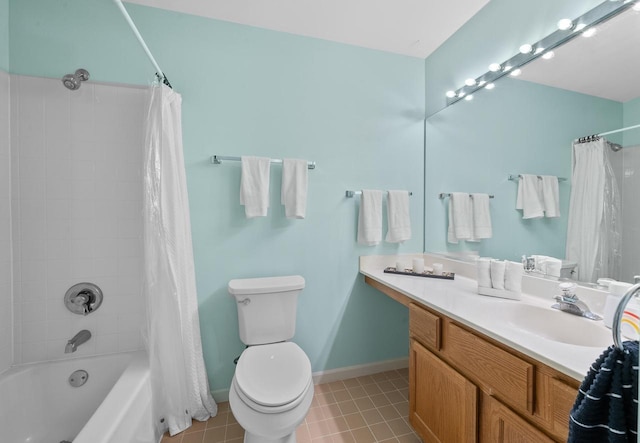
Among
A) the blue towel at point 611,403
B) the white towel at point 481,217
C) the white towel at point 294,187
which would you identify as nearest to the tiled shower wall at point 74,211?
the white towel at point 294,187

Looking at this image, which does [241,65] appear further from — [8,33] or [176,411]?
[176,411]

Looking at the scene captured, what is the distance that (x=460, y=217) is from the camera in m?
1.88

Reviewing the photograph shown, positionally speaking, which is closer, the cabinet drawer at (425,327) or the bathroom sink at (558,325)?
the bathroom sink at (558,325)

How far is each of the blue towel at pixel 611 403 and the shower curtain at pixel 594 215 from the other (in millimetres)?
875

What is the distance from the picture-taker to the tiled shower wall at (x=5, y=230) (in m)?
1.37

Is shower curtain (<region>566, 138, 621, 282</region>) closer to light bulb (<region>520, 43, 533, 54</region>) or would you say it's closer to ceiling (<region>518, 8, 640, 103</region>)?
ceiling (<region>518, 8, 640, 103</region>)

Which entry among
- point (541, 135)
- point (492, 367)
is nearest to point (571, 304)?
point (492, 367)

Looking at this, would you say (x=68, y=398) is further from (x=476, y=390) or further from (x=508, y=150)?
(x=508, y=150)

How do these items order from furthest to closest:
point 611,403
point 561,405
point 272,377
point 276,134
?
point 276,134 < point 272,377 < point 561,405 < point 611,403

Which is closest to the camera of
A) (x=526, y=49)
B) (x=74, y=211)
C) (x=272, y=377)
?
(x=272, y=377)

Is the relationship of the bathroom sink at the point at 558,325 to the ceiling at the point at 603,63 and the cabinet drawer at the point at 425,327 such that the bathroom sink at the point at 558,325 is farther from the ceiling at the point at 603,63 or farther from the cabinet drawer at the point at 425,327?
the ceiling at the point at 603,63

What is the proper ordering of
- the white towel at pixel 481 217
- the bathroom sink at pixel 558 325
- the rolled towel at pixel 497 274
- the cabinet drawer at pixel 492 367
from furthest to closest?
the white towel at pixel 481 217 → the rolled towel at pixel 497 274 → the bathroom sink at pixel 558 325 → the cabinet drawer at pixel 492 367

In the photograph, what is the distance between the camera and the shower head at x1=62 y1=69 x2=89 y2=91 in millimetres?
1421

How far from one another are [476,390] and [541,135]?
1250 millimetres
